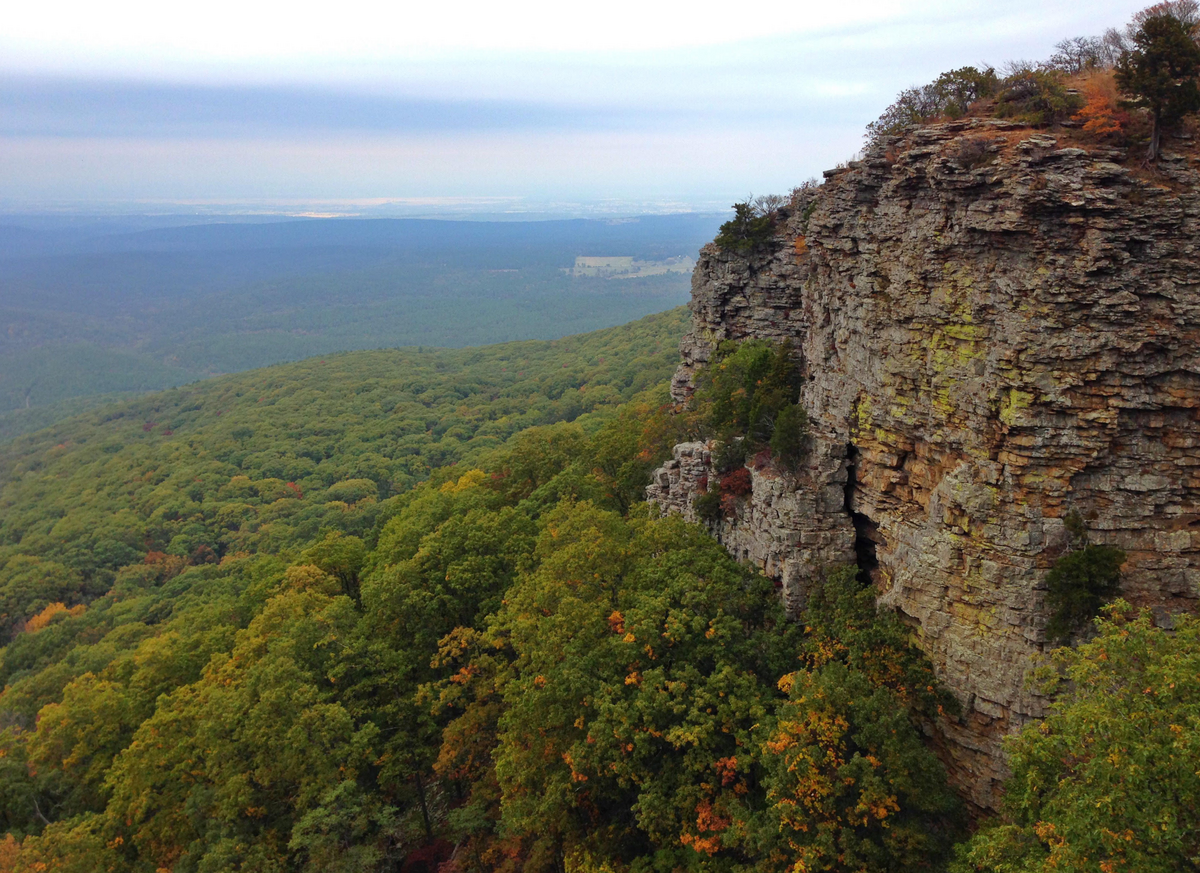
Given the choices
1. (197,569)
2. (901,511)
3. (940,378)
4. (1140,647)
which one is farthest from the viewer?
(197,569)

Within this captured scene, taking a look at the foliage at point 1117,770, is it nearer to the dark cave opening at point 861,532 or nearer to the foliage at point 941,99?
the dark cave opening at point 861,532

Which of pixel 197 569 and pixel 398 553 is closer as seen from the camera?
pixel 398 553

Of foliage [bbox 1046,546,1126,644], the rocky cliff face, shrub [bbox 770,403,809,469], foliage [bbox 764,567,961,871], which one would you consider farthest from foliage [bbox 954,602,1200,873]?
shrub [bbox 770,403,809,469]

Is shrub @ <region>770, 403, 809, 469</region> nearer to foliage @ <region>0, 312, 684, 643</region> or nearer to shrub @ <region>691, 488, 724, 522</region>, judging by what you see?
shrub @ <region>691, 488, 724, 522</region>

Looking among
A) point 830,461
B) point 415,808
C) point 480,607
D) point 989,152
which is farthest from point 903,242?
point 415,808

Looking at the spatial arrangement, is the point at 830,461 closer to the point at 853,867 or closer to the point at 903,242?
the point at 903,242

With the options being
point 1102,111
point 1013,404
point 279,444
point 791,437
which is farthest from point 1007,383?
point 279,444

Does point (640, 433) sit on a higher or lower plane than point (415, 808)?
higher

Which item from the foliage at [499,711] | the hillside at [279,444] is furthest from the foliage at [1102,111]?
the hillside at [279,444]

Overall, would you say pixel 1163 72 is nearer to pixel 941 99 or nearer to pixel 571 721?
pixel 941 99
